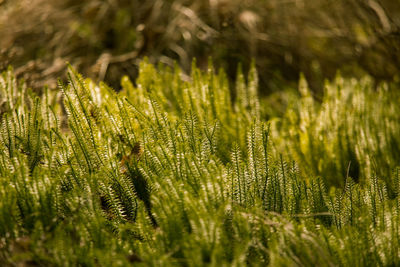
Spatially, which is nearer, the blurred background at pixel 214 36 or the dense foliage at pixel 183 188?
the dense foliage at pixel 183 188

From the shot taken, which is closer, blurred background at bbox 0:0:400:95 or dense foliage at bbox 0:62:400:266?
dense foliage at bbox 0:62:400:266

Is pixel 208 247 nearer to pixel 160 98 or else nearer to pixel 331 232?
pixel 331 232

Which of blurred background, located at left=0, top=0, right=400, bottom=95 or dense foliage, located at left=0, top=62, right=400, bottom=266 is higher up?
blurred background, located at left=0, top=0, right=400, bottom=95

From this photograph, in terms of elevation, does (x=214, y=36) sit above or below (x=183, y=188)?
above

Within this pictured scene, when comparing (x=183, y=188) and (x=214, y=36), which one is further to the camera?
(x=214, y=36)
